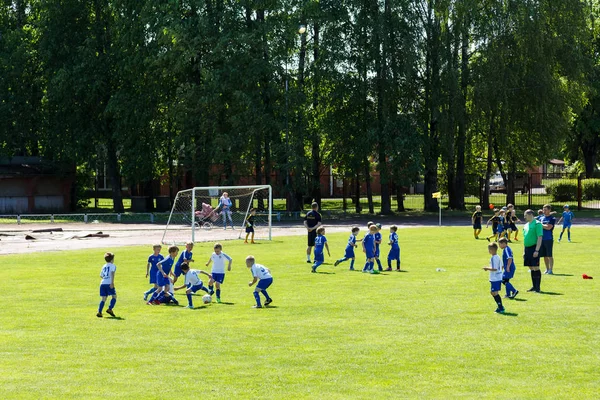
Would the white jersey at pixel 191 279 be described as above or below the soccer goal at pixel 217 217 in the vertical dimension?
below

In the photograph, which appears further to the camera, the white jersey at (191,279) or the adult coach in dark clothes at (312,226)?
the adult coach in dark clothes at (312,226)

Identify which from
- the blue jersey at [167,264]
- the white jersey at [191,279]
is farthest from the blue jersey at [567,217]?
the blue jersey at [167,264]

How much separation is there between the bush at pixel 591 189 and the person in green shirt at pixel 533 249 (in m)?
52.8

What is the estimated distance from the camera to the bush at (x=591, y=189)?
72062 mm

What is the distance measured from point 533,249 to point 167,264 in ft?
32.1

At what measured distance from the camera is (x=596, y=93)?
67.8 metres

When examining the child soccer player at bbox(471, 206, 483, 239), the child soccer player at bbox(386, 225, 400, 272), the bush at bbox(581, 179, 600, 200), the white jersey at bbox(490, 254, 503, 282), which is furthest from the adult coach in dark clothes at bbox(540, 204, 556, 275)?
the bush at bbox(581, 179, 600, 200)

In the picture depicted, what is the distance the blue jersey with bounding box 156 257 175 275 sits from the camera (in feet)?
69.1

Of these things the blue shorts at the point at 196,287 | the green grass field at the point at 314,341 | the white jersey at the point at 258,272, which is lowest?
the green grass field at the point at 314,341

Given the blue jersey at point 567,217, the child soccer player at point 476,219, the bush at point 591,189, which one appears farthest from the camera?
the bush at point 591,189

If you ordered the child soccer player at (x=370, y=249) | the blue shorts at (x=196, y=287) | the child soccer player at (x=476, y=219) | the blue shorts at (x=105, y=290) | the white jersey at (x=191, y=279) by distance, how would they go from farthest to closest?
1. the child soccer player at (x=476, y=219)
2. the child soccer player at (x=370, y=249)
3. the blue shorts at (x=196, y=287)
4. the white jersey at (x=191, y=279)
5. the blue shorts at (x=105, y=290)

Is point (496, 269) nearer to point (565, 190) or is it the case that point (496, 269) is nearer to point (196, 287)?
point (196, 287)

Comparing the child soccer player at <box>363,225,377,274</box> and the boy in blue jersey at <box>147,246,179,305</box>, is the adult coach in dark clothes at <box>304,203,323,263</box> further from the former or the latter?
the boy in blue jersey at <box>147,246,179,305</box>

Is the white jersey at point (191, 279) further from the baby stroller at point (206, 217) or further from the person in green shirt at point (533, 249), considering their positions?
the baby stroller at point (206, 217)
